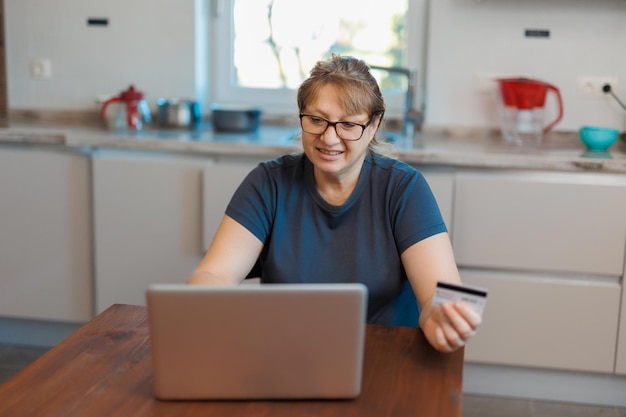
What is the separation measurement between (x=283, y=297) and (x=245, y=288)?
5cm

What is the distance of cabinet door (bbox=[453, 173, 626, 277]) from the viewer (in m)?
2.77

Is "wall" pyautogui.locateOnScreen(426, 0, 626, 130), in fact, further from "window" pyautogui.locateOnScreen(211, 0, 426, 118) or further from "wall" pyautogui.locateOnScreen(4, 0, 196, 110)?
"wall" pyautogui.locateOnScreen(4, 0, 196, 110)

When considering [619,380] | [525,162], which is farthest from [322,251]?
[619,380]

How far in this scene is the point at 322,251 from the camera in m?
1.80

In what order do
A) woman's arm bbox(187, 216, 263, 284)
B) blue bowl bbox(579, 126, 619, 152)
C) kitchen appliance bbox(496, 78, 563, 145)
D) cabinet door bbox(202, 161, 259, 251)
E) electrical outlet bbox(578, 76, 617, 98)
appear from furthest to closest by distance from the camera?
Answer: electrical outlet bbox(578, 76, 617, 98)
kitchen appliance bbox(496, 78, 563, 145)
blue bowl bbox(579, 126, 619, 152)
cabinet door bbox(202, 161, 259, 251)
woman's arm bbox(187, 216, 263, 284)

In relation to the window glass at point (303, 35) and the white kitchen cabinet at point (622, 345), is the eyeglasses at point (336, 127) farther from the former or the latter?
the window glass at point (303, 35)

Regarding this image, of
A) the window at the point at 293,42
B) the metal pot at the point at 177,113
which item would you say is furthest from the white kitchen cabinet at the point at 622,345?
the metal pot at the point at 177,113

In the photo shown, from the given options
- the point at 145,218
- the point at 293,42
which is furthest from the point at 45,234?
the point at 293,42

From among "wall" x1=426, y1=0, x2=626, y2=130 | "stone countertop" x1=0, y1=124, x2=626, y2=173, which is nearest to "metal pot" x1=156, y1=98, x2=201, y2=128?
A: "stone countertop" x1=0, y1=124, x2=626, y2=173

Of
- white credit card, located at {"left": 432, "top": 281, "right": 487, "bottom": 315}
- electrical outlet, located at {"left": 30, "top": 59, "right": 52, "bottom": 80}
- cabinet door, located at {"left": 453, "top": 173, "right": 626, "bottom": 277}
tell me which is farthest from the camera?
electrical outlet, located at {"left": 30, "top": 59, "right": 52, "bottom": 80}

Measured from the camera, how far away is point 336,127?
1.72 metres

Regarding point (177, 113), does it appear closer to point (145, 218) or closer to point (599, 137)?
point (145, 218)

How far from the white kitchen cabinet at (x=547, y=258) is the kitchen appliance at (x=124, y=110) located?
1306mm

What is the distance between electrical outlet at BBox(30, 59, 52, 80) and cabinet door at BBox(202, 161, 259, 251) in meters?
1.08
